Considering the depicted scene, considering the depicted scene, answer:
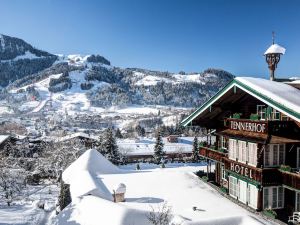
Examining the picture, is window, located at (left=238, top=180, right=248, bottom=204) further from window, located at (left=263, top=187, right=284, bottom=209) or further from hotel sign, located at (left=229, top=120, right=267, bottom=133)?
hotel sign, located at (left=229, top=120, right=267, bottom=133)

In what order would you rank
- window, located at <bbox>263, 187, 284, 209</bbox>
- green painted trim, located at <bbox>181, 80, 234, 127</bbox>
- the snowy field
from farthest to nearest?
green painted trim, located at <bbox>181, 80, 234, 127</bbox> → window, located at <bbox>263, 187, 284, 209</bbox> → the snowy field

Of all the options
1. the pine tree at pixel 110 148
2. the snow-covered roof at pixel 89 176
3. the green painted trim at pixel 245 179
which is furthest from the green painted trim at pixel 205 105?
the pine tree at pixel 110 148

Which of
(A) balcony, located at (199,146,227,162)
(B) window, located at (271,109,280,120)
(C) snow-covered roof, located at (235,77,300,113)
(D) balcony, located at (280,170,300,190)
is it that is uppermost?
(C) snow-covered roof, located at (235,77,300,113)

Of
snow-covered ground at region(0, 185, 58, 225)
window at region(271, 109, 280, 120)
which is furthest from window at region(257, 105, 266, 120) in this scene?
snow-covered ground at region(0, 185, 58, 225)

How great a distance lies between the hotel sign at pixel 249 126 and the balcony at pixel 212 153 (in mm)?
3300

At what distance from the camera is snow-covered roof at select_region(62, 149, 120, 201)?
86.7 ft

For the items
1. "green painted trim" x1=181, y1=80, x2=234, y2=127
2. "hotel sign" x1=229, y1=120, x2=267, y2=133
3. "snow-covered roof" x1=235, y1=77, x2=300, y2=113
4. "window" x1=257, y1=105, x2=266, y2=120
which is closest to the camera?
"snow-covered roof" x1=235, y1=77, x2=300, y2=113

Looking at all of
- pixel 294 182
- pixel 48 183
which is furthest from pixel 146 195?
pixel 48 183

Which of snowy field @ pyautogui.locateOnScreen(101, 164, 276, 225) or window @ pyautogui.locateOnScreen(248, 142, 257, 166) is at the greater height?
window @ pyautogui.locateOnScreen(248, 142, 257, 166)

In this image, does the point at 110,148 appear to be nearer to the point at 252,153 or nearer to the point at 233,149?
the point at 233,149

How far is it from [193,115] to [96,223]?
11949mm

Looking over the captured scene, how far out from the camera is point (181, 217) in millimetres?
20531

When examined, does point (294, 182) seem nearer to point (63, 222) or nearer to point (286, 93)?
point (286, 93)

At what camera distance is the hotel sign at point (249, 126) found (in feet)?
68.9
